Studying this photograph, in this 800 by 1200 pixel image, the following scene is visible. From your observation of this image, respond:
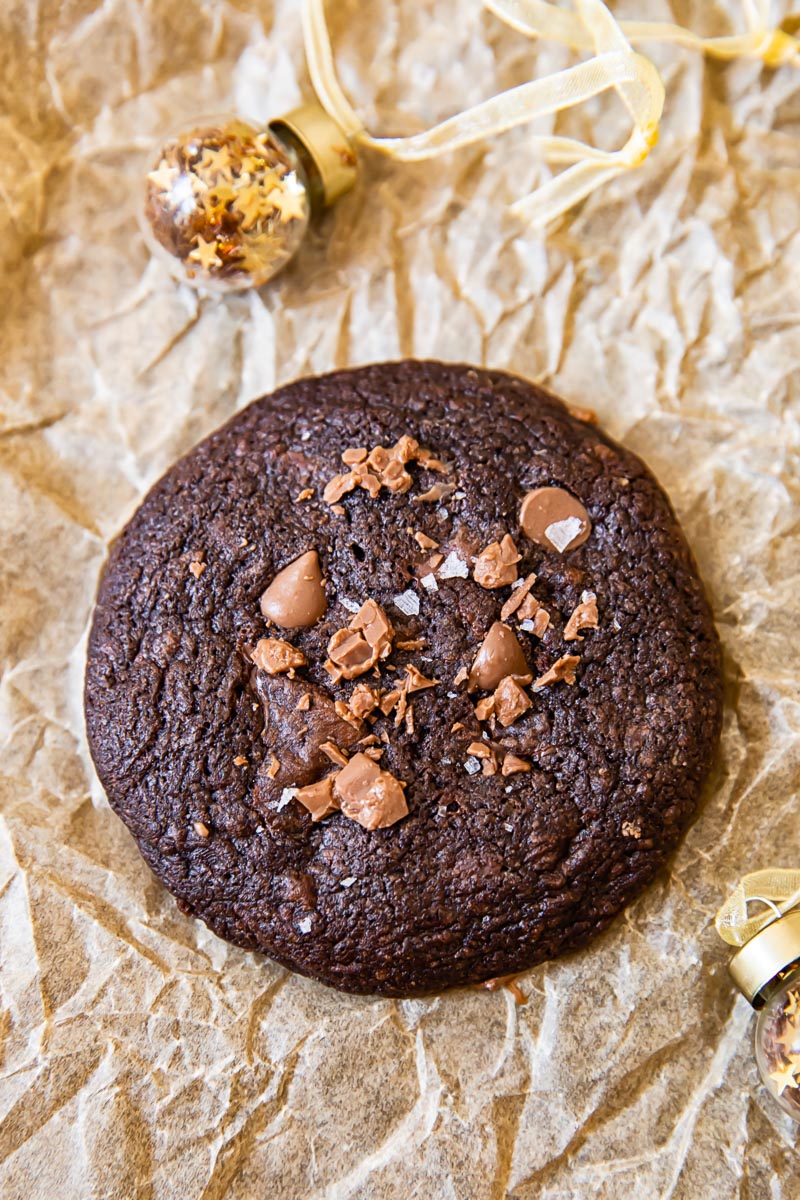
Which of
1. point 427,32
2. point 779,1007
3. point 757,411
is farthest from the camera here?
point 427,32

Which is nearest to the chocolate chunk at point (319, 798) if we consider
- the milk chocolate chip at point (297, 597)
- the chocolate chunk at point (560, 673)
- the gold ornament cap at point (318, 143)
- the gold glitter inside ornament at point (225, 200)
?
the milk chocolate chip at point (297, 597)

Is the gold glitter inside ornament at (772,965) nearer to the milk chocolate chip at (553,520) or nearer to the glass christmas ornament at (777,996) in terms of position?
the glass christmas ornament at (777,996)

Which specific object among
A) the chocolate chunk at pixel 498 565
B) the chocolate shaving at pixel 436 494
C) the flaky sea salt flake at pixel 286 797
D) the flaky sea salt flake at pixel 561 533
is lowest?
the flaky sea salt flake at pixel 286 797

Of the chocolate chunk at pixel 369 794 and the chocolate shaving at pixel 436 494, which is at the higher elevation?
the chocolate shaving at pixel 436 494

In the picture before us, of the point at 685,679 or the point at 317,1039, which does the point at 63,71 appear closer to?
the point at 685,679

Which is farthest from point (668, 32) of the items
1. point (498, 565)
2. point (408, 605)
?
point (408, 605)

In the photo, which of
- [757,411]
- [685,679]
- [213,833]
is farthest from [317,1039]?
[757,411]
